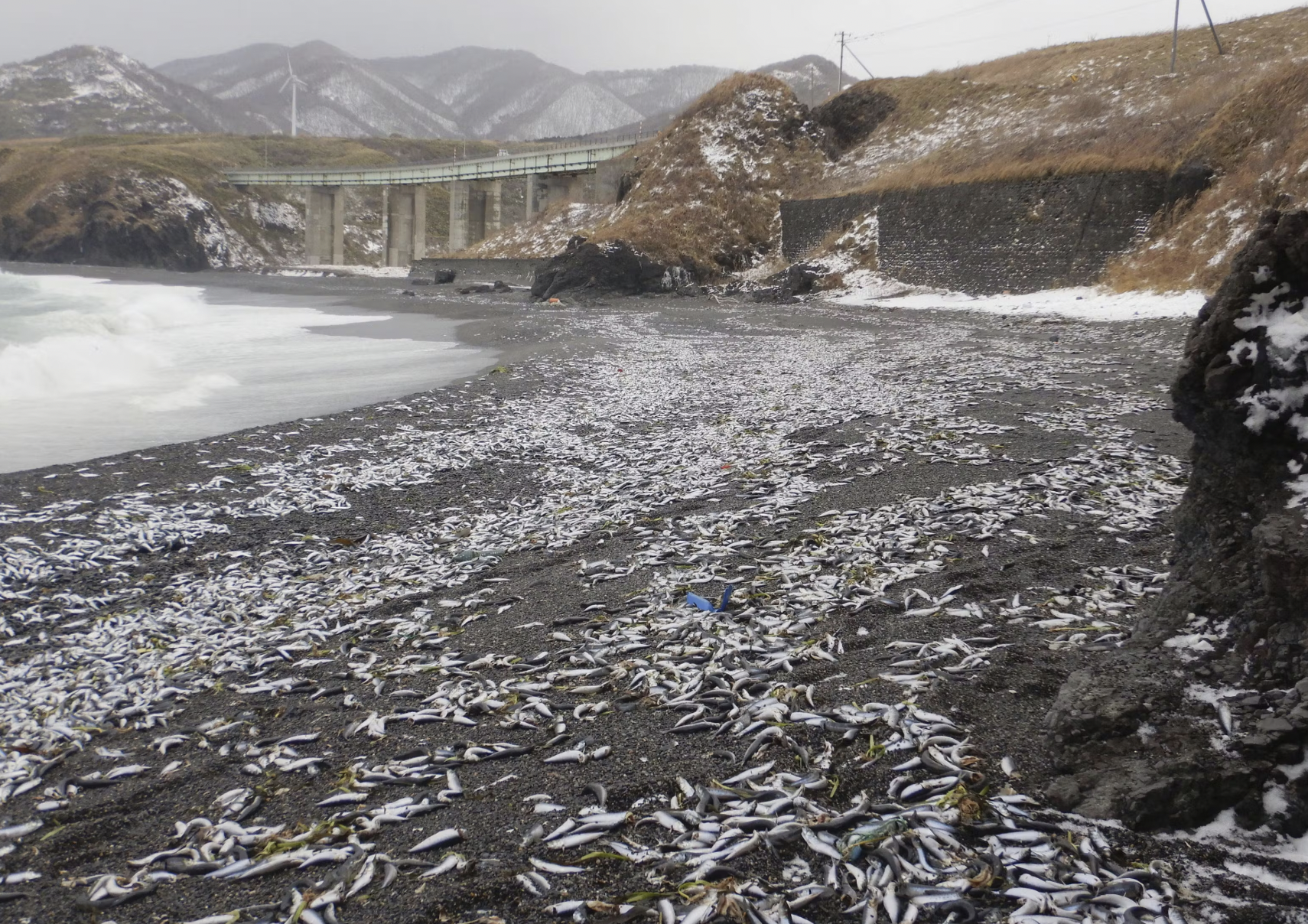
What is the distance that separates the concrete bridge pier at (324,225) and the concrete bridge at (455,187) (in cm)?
10

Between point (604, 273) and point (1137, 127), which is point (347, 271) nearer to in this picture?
point (604, 273)

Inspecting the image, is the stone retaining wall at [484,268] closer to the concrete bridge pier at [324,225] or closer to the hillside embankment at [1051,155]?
the hillside embankment at [1051,155]

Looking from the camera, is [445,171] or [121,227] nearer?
[445,171]

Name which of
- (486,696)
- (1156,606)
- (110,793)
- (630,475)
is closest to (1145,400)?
(630,475)

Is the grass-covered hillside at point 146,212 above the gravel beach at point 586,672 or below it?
above

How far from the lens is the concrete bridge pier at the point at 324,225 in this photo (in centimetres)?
10981

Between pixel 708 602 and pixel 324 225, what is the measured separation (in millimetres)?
118189

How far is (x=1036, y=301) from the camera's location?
31.0 m

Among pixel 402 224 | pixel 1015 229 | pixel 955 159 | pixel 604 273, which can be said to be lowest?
pixel 604 273

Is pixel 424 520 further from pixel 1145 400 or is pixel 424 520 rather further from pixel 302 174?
pixel 302 174

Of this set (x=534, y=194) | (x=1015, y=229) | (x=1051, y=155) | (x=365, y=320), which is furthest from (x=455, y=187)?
(x=1015, y=229)

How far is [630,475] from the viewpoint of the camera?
32.4 feet

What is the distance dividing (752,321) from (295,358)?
15995 mm

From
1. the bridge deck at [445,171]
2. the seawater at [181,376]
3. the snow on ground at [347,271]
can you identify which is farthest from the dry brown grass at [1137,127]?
the snow on ground at [347,271]
